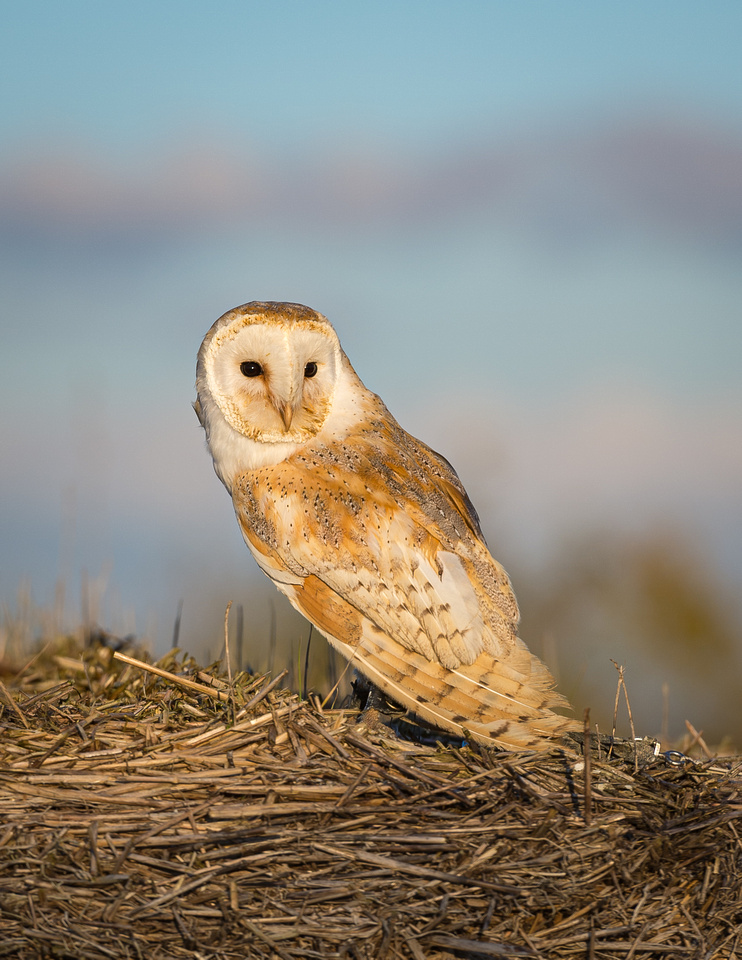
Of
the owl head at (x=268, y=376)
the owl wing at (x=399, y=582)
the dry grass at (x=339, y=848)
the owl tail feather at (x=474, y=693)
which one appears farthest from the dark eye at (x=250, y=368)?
the dry grass at (x=339, y=848)

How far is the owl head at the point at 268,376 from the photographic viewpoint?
10.8ft

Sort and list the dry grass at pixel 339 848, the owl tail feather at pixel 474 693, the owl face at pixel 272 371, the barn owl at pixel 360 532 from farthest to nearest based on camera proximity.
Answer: the owl face at pixel 272 371
the barn owl at pixel 360 532
the owl tail feather at pixel 474 693
the dry grass at pixel 339 848

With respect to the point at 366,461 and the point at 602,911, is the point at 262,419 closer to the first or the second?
the point at 366,461

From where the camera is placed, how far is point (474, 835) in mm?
2287

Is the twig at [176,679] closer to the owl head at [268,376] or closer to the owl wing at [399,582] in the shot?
the owl wing at [399,582]

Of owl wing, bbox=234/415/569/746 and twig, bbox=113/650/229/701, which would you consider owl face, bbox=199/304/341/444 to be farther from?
twig, bbox=113/650/229/701

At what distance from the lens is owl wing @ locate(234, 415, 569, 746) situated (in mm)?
3010

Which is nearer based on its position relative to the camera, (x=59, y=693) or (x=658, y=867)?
(x=658, y=867)

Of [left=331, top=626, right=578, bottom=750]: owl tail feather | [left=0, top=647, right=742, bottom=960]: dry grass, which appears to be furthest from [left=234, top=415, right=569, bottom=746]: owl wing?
[left=0, top=647, right=742, bottom=960]: dry grass

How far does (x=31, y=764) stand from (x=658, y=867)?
69.3 inches

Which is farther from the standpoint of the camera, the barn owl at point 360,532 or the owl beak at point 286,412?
the owl beak at point 286,412

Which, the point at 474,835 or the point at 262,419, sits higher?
the point at 262,419

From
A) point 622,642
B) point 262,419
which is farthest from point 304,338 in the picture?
point 622,642

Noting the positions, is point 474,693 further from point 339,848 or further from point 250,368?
point 250,368
